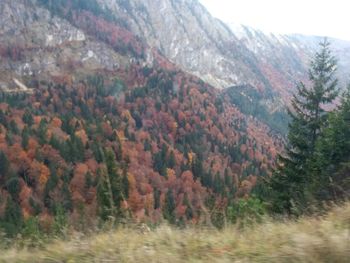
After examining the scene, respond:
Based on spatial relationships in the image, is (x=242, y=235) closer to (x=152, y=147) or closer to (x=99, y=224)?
(x=99, y=224)

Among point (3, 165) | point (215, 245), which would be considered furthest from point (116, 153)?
point (215, 245)

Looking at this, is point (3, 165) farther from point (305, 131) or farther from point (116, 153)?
point (305, 131)

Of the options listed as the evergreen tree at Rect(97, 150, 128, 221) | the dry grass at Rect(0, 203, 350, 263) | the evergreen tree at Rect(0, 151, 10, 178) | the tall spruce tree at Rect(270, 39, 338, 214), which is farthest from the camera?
the evergreen tree at Rect(0, 151, 10, 178)

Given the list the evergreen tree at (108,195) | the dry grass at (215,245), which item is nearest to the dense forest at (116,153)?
the evergreen tree at (108,195)

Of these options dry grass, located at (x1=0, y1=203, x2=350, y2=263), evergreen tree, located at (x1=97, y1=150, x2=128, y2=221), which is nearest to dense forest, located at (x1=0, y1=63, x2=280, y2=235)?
evergreen tree, located at (x1=97, y1=150, x2=128, y2=221)

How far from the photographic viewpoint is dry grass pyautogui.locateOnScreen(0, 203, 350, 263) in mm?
4152

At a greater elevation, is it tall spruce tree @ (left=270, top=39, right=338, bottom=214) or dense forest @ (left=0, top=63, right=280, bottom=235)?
tall spruce tree @ (left=270, top=39, right=338, bottom=214)

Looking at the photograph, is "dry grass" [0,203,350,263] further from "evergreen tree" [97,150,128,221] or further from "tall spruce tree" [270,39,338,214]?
"tall spruce tree" [270,39,338,214]

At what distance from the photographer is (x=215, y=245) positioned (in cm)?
492

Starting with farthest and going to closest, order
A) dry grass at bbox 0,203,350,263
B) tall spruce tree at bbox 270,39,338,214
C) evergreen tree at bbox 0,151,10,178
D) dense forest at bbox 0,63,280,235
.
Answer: evergreen tree at bbox 0,151,10,178
dense forest at bbox 0,63,280,235
tall spruce tree at bbox 270,39,338,214
dry grass at bbox 0,203,350,263

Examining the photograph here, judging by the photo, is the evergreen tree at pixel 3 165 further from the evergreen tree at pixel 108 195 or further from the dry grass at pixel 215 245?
the dry grass at pixel 215 245

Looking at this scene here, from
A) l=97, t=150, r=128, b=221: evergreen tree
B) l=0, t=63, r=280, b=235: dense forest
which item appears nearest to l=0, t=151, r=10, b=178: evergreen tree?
l=0, t=63, r=280, b=235: dense forest

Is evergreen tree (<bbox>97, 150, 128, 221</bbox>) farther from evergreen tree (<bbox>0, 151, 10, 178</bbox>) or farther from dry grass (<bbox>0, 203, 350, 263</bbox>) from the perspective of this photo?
evergreen tree (<bbox>0, 151, 10, 178</bbox>)

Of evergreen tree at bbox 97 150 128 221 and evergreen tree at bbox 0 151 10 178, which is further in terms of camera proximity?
evergreen tree at bbox 0 151 10 178
